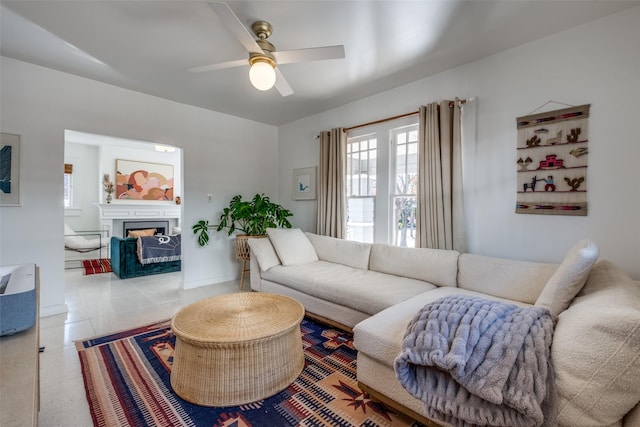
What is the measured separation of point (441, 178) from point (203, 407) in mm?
2719

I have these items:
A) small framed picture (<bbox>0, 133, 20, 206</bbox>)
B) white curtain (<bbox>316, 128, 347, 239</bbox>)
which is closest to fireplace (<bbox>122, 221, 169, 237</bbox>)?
small framed picture (<bbox>0, 133, 20, 206</bbox>)

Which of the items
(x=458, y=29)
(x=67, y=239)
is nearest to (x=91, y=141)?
(x=67, y=239)

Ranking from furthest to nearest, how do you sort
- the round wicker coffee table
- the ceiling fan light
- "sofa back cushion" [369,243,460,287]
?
1. "sofa back cushion" [369,243,460,287]
2. the ceiling fan light
3. the round wicker coffee table

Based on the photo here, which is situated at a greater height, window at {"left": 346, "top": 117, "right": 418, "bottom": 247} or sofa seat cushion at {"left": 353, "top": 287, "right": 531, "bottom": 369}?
window at {"left": 346, "top": 117, "right": 418, "bottom": 247}

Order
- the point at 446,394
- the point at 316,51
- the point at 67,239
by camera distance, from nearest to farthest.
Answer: the point at 446,394
the point at 316,51
the point at 67,239

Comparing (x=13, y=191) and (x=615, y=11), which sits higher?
(x=615, y=11)

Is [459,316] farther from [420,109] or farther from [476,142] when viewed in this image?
[420,109]

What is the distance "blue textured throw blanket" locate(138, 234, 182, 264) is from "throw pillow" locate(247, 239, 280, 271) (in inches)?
90.6

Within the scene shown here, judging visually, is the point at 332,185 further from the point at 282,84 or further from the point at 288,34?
the point at 288,34

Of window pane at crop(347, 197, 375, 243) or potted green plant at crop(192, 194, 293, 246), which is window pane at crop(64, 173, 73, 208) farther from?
window pane at crop(347, 197, 375, 243)

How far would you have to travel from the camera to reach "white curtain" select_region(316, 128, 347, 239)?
3848 mm

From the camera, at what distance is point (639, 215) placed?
2008 mm

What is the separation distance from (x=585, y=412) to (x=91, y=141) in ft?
26.8

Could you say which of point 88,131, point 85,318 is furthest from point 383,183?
point 85,318
